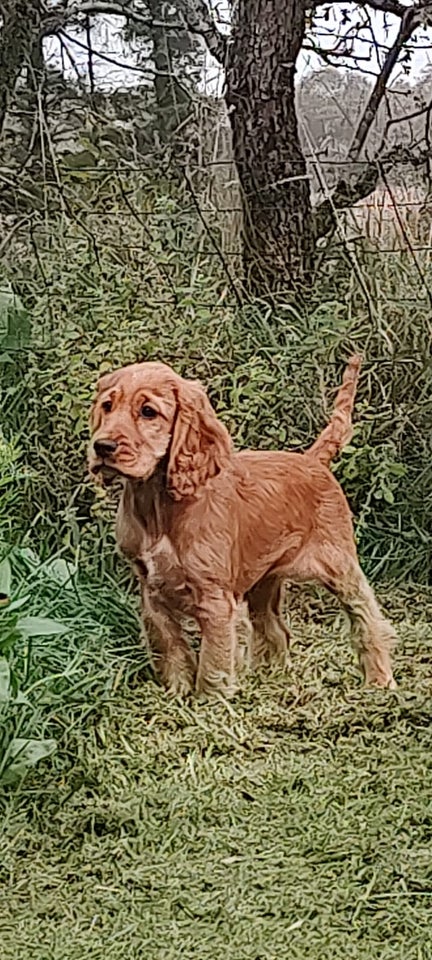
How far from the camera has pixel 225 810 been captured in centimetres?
94

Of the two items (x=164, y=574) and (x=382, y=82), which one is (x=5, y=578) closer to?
(x=164, y=574)

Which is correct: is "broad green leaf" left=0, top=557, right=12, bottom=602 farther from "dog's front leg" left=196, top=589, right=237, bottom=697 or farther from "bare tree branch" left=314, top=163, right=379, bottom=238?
"bare tree branch" left=314, top=163, right=379, bottom=238

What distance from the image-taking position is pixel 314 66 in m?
1.34

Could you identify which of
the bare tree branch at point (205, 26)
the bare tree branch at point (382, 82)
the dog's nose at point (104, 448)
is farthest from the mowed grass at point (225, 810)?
the bare tree branch at point (205, 26)

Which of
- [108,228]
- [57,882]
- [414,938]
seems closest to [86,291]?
[108,228]

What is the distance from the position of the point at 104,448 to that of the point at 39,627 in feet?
0.60

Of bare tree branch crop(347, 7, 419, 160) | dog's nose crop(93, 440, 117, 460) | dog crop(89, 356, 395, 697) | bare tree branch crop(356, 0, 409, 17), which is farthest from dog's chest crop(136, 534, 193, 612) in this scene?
bare tree branch crop(356, 0, 409, 17)

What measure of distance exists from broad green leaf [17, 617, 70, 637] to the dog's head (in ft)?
0.48

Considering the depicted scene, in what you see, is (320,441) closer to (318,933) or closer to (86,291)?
(86,291)

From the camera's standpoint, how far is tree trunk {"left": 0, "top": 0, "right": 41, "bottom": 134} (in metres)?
1.44

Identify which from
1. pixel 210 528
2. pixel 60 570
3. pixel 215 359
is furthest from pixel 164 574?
pixel 215 359

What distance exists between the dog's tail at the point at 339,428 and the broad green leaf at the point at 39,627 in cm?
32

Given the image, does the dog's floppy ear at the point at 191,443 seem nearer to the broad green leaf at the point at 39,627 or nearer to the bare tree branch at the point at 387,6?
the broad green leaf at the point at 39,627

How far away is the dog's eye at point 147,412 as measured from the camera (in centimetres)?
106
